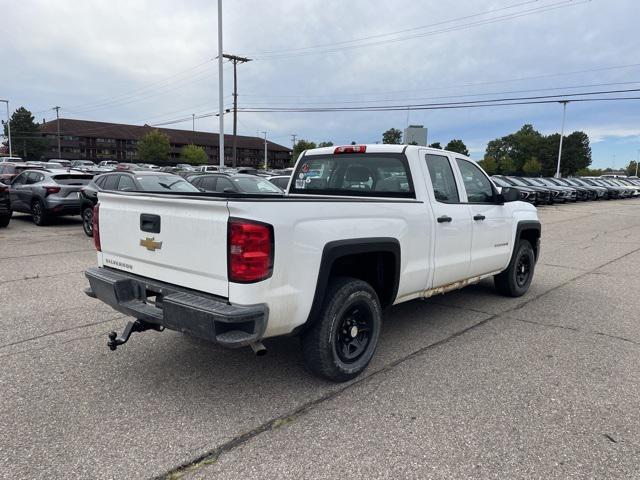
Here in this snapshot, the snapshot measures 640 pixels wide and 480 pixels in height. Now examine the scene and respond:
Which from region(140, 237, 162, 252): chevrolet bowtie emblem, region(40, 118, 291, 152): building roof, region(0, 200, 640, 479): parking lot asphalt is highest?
region(40, 118, 291, 152): building roof

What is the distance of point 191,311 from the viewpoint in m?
2.98

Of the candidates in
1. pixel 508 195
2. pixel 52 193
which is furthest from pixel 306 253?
pixel 52 193

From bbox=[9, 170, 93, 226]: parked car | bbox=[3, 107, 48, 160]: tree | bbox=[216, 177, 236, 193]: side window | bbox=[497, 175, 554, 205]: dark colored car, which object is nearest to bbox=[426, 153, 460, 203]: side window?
bbox=[216, 177, 236, 193]: side window

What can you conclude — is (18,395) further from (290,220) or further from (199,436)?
(290,220)

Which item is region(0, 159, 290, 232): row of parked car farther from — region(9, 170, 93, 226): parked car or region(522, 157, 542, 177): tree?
region(522, 157, 542, 177): tree

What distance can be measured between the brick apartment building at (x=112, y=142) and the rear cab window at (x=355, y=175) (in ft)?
296

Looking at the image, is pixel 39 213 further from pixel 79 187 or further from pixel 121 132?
pixel 121 132

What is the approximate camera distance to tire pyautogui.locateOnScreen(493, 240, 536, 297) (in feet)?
20.2

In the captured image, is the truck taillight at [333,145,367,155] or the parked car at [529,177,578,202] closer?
the truck taillight at [333,145,367,155]

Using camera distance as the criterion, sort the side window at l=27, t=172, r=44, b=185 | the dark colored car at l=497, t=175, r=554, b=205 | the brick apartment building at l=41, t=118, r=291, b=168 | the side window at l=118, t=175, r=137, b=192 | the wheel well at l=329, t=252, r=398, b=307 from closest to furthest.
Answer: the wheel well at l=329, t=252, r=398, b=307
the side window at l=118, t=175, r=137, b=192
the side window at l=27, t=172, r=44, b=185
the dark colored car at l=497, t=175, r=554, b=205
the brick apartment building at l=41, t=118, r=291, b=168

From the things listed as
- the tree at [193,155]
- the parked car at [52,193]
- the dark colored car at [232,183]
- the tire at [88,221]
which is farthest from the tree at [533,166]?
the tire at [88,221]

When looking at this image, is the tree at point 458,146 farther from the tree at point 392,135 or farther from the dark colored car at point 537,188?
the dark colored car at point 537,188

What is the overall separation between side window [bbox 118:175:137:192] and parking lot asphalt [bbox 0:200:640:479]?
17.0ft

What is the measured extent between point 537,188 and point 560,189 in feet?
12.1
